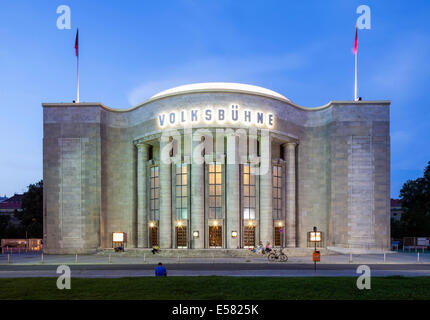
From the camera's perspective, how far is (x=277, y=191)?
5438cm

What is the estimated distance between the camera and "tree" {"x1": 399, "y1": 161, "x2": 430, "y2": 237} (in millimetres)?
61094

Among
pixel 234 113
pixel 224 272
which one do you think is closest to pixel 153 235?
pixel 234 113

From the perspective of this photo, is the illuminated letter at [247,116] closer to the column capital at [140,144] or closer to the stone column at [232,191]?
the stone column at [232,191]

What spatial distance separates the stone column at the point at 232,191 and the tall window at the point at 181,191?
631cm

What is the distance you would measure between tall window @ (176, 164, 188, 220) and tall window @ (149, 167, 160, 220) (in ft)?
14.9

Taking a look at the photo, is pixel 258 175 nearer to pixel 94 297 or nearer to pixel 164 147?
pixel 164 147

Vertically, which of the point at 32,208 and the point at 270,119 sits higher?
the point at 270,119

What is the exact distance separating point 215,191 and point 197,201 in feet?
11.9

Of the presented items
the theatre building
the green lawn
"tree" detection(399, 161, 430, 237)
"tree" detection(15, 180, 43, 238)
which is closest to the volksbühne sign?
the theatre building

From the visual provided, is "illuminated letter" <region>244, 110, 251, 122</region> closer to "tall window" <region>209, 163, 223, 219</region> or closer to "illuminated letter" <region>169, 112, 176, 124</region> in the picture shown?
"tall window" <region>209, 163, 223, 219</region>

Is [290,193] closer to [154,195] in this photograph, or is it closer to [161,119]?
[154,195]

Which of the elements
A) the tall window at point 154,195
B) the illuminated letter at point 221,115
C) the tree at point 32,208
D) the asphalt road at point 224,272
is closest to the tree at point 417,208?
the asphalt road at point 224,272

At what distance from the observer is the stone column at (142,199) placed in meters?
54.5
